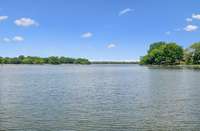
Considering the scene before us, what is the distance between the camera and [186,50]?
182750 millimetres

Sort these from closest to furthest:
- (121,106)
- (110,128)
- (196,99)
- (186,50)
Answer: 1. (110,128)
2. (121,106)
3. (196,99)
4. (186,50)

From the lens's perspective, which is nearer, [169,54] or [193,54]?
[193,54]

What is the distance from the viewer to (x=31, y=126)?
24.3 metres

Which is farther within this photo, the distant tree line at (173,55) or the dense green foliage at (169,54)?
the dense green foliage at (169,54)

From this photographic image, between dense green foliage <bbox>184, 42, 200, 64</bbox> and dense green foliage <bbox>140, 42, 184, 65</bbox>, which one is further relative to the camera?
dense green foliage <bbox>140, 42, 184, 65</bbox>

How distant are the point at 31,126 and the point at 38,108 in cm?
738

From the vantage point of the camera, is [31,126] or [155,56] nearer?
[31,126]

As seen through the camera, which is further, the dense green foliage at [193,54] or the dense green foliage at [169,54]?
the dense green foliage at [169,54]

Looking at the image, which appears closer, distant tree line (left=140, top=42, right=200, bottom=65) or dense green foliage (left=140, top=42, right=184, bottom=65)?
distant tree line (left=140, top=42, right=200, bottom=65)

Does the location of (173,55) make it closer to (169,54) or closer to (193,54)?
(169,54)

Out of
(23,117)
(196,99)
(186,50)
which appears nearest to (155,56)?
(186,50)

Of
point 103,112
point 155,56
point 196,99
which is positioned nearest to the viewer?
point 103,112

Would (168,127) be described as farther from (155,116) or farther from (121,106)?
(121,106)

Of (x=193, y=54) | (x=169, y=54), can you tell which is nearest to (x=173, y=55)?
(x=169, y=54)
